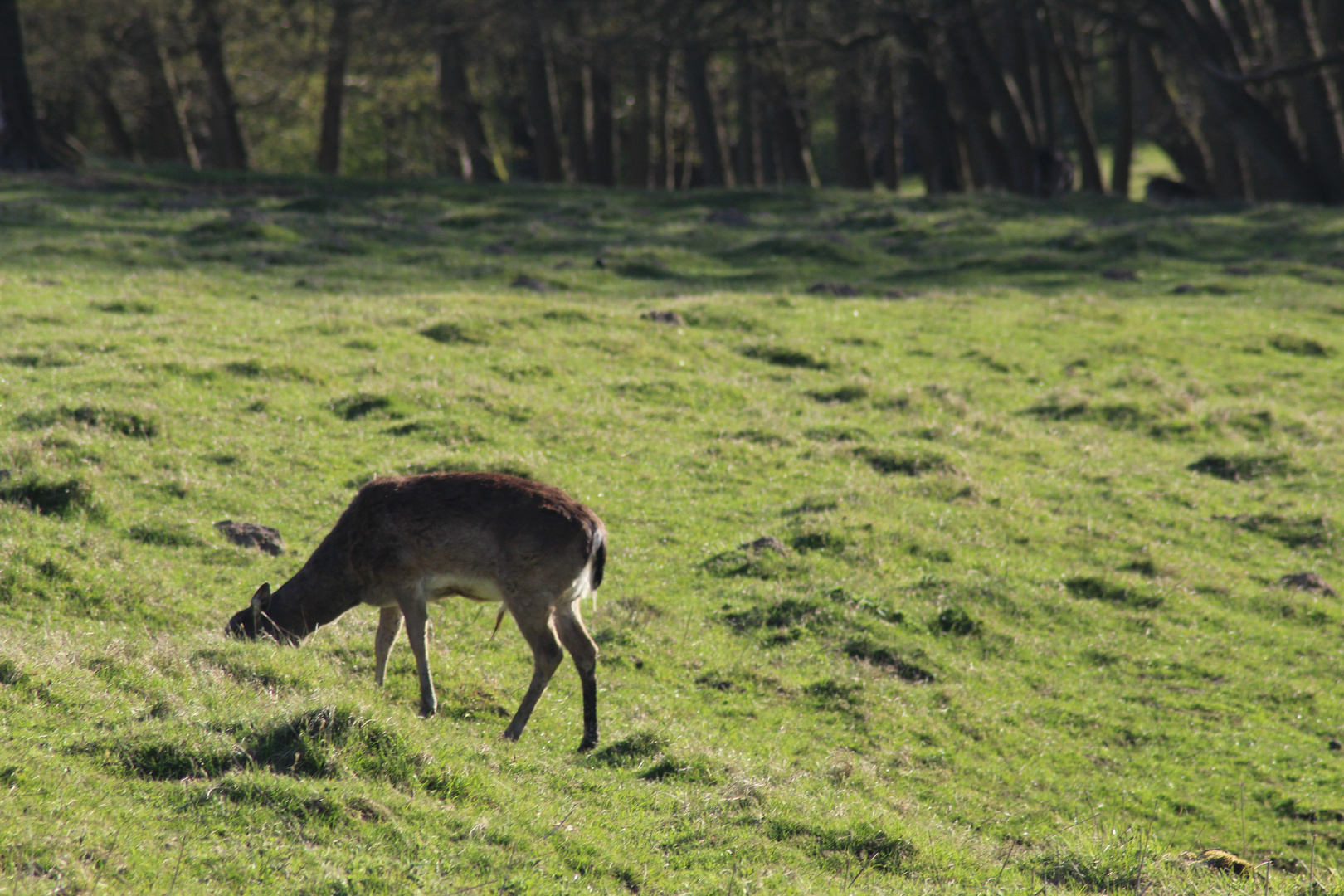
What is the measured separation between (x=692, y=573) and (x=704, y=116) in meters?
35.4

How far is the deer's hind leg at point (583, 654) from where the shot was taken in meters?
8.77

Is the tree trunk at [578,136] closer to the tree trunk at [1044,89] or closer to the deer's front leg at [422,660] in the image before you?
the tree trunk at [1044,89]

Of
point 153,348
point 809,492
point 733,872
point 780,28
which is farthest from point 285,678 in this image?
point 780,28

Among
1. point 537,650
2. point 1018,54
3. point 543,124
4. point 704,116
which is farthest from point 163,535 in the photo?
point 543,124

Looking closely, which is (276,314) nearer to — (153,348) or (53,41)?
(153,348)

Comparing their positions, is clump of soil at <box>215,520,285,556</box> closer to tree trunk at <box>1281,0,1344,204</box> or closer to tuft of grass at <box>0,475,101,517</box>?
tuft of grass at <box>0,475,101,517</box>

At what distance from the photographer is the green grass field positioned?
6.74 metres

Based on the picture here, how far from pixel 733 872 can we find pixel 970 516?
363 inches

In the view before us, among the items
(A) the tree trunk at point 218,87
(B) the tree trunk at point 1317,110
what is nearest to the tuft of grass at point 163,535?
(A) the tree trunk at point 218,87

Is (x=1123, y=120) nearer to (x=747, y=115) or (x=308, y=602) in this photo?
(x=747, y=115)

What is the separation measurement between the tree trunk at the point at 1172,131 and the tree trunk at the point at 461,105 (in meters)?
24.9

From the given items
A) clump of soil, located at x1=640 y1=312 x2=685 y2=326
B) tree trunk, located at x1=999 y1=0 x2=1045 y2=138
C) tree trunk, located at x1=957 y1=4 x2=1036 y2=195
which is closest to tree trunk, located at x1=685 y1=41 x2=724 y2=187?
tree trunk, located at x1=957 y1=4 x2=1036 y2=195

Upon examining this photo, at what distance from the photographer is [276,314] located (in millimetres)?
21078

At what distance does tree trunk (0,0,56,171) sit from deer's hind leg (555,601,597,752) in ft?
106
